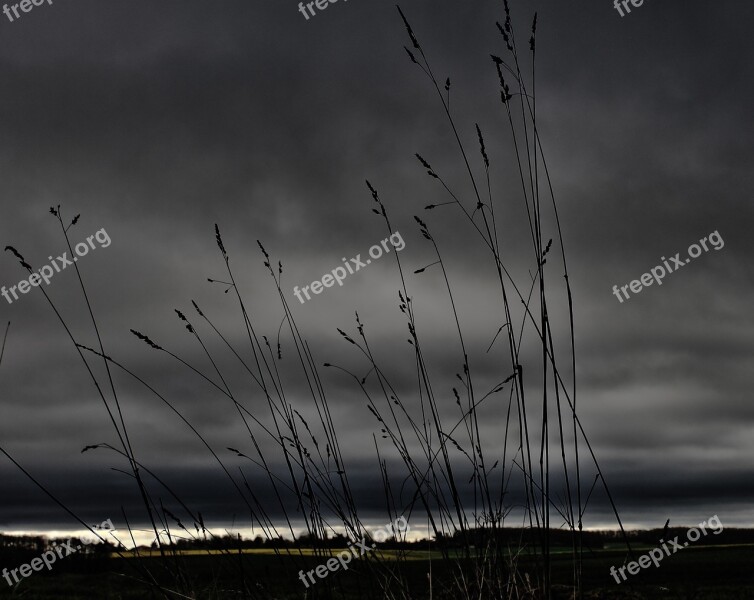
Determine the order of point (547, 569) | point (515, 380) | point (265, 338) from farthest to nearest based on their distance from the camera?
point (265, 338) → point (515, 380) → point (547, 569)

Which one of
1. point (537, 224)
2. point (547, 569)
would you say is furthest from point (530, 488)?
point (537, 224)

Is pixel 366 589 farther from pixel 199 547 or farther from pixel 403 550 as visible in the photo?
pixel 199 547

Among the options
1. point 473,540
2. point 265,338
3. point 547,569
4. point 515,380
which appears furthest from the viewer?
point 265,338

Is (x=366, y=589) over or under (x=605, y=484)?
under

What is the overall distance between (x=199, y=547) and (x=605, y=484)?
1404mm

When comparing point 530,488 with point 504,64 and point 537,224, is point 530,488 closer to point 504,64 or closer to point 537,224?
point 537,224

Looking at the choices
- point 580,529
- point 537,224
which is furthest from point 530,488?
point 537,224

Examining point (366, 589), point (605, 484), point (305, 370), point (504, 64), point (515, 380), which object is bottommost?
point (366, 589)

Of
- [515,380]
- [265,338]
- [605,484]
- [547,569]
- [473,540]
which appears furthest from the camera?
[265,338]

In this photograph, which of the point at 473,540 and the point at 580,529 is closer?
the point at 580,529

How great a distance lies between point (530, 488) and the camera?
231 cm

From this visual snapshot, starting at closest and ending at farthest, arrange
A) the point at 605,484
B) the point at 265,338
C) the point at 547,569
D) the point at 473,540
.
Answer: the point at 547,569
the point at 605,484
the point at 473,540
the point at 265,338

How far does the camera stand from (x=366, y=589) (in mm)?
2471

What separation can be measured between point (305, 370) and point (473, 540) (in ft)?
3.08
